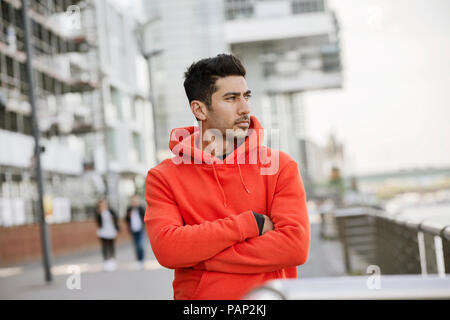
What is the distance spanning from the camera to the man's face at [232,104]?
75.4 inches

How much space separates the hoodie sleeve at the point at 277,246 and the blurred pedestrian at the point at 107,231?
10879mm

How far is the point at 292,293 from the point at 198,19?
17916 mm

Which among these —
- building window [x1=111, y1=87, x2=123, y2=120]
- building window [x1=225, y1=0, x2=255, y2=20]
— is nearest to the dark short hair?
building window [x1=225, y1=0, x2=255, y2=20]

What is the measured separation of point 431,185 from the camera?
65.3m

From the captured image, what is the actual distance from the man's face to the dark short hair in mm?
18

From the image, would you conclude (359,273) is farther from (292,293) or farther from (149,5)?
(149,5)

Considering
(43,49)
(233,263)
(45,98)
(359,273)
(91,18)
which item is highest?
(91,18)

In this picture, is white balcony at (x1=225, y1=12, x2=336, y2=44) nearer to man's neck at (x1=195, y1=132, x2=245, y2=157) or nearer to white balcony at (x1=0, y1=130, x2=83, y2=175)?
white balcony at (x1=0, y1=130, x2=83, y2=175)

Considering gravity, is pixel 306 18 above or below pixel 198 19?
above

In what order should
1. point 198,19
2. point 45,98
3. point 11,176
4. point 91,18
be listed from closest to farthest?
point 198,19
point 11,176
point 45,98
point 91,18

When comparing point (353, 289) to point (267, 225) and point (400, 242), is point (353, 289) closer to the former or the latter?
point (267, 225)

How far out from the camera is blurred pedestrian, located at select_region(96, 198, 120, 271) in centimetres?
1240

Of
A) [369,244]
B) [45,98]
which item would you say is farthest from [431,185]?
[369,244]

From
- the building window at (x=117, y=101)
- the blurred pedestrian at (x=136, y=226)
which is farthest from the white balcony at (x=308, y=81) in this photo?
the blurred pedestrian at (x=136, y=226)
